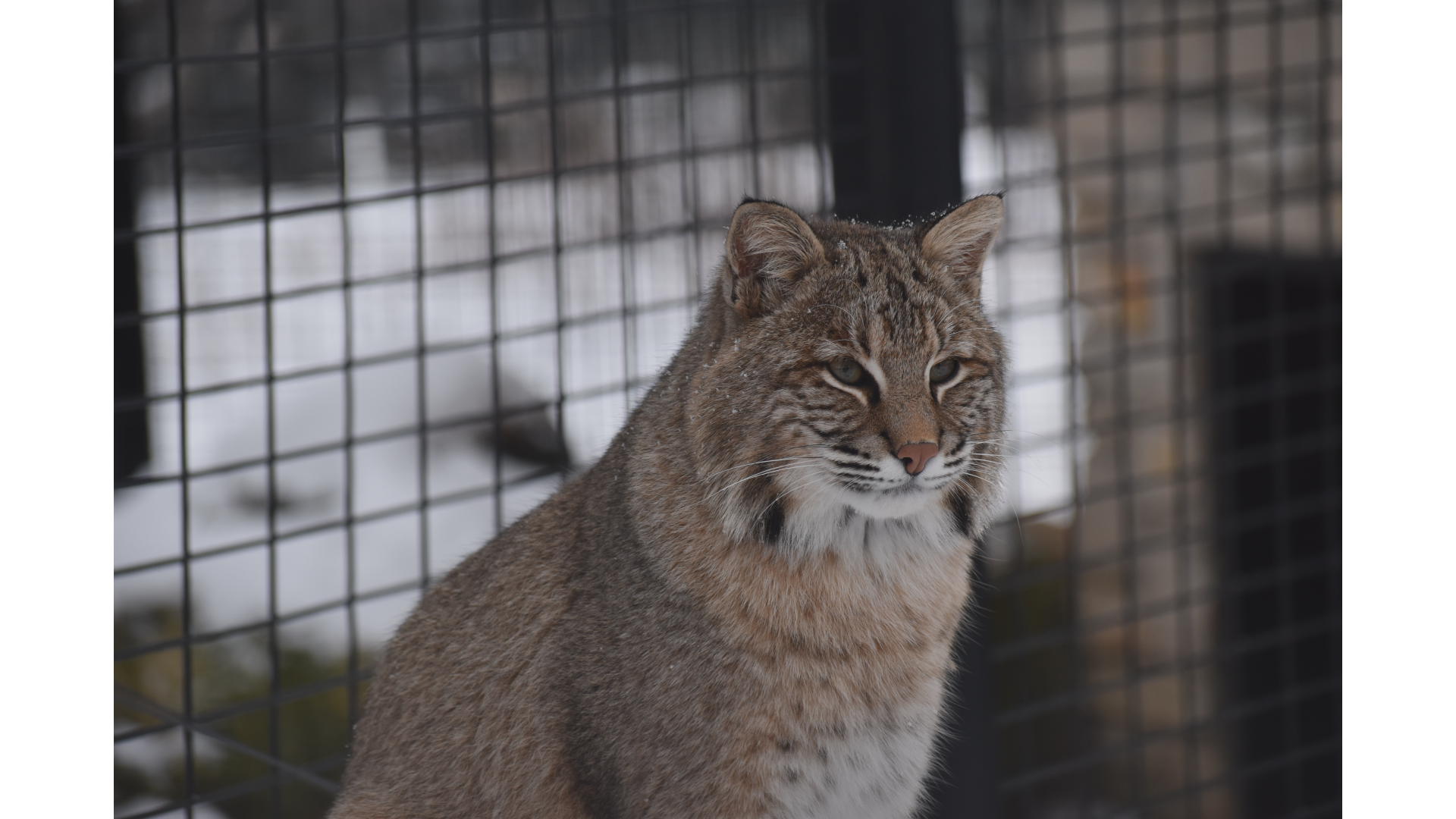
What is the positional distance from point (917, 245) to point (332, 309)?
10.2 feet

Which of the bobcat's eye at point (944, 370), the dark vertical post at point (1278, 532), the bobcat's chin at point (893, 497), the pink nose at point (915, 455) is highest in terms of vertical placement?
the bobcat's eye at point (944, 370)

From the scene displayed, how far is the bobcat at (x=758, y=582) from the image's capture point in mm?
1896

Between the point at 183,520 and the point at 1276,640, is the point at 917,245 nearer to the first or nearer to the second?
the point at 183,520

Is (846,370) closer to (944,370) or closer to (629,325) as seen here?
(944,370)

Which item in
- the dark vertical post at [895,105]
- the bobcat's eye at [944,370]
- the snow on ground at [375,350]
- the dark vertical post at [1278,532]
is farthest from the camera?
the dark vertical post at [1278,532]

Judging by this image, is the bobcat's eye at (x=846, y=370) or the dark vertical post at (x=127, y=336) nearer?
the bobcat's eye at (x=846, y=370)

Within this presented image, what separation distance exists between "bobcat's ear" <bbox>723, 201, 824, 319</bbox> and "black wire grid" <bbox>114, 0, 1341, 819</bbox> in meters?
0.35

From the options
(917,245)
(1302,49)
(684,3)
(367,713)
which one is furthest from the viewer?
(1302,49)

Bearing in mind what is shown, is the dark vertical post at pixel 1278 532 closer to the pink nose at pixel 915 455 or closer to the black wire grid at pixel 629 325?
the black wire grid at pixel 629 325

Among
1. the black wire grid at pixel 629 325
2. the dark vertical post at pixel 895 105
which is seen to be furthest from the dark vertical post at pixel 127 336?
the dark vertical post at pixel 895 105

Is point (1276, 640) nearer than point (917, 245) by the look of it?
No

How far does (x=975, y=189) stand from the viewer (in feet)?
13.0

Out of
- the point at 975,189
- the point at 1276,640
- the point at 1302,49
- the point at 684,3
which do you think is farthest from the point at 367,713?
the point at 1302,49

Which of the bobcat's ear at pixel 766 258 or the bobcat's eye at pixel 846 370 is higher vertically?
the bobcat's ear at pixel 766 258
